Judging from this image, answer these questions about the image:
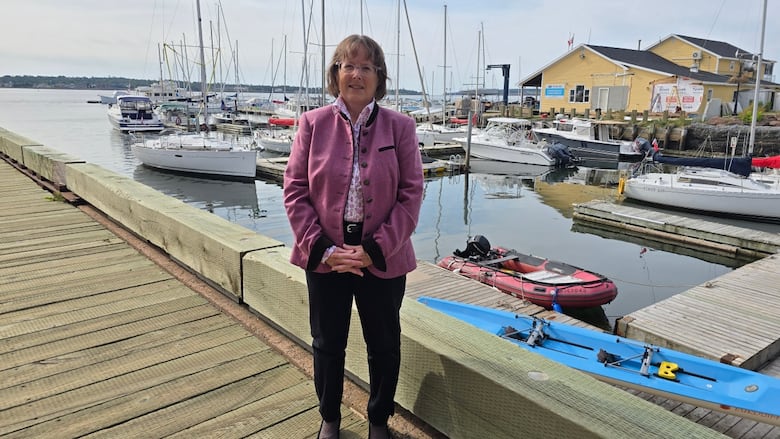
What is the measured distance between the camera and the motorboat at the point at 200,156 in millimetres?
23531

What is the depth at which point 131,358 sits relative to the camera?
2.71 metres

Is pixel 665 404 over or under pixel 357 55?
under

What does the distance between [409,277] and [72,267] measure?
5.28 meters

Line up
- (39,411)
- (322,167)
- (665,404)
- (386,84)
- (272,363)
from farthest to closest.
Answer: (665,404) < (272,363) < (39,411) < (386,84) < (322,167)

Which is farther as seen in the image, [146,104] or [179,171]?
[146,104]

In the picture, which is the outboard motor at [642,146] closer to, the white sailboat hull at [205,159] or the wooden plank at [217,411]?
the white sailboat hull at [205,159]

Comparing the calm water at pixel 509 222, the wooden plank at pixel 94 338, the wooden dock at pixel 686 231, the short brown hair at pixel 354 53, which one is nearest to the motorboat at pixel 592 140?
the calm water at pixel 509 222

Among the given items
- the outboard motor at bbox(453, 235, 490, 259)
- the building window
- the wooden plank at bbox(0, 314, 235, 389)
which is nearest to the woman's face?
the wooden plank at bbox(0, 314, 235, 389)

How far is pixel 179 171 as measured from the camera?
994 inches

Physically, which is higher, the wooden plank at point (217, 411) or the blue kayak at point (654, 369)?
the wooden plank at point (217, 411)

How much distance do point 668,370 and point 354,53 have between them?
4649 mm

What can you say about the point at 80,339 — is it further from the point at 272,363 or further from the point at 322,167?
the point at 322,167

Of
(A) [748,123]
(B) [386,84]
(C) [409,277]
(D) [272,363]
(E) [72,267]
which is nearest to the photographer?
(B) [386,84]

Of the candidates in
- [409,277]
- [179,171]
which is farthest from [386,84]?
[179,171]
